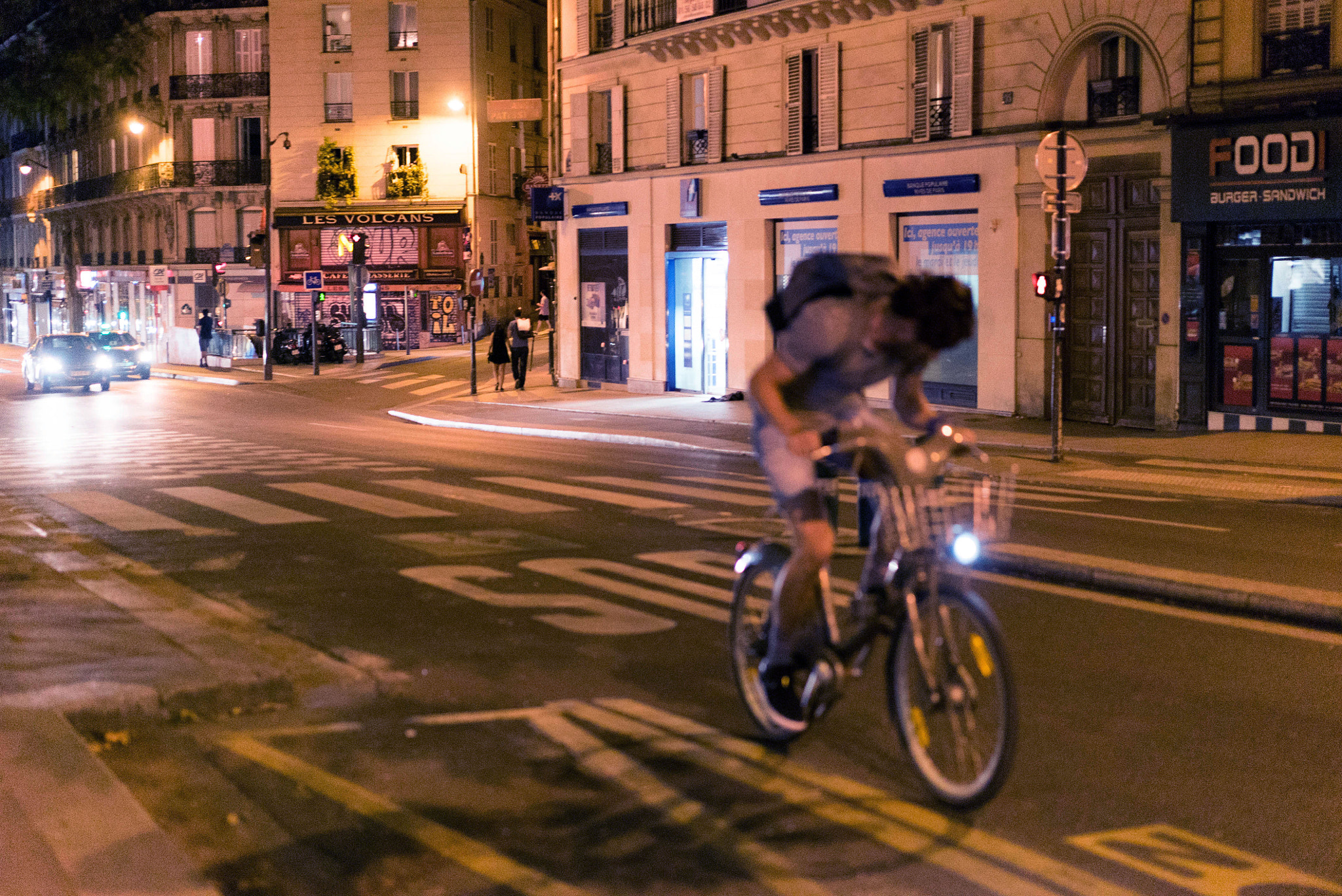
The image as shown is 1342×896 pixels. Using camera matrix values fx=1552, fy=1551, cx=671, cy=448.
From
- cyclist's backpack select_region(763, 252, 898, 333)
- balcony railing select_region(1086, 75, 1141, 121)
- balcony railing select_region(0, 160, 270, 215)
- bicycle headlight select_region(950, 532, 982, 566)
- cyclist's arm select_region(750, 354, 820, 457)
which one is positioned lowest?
bicycle headlight select_region(950, 532, 982, 566)

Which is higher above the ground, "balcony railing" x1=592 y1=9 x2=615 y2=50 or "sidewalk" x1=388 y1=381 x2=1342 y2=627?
"balcony railing" x1=592 y1=9 x2=615 y2=50

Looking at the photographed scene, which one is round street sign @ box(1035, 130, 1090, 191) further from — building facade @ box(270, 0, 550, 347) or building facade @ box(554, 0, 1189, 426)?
building facade @ box(270, 0, 550, 347)

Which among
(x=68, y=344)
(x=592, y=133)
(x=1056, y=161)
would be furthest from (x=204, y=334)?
(x=1056, y=161)

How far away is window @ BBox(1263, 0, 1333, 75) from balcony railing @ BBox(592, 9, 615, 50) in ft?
57.6

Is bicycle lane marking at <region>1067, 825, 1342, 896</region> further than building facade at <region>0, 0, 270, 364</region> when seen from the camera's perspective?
No

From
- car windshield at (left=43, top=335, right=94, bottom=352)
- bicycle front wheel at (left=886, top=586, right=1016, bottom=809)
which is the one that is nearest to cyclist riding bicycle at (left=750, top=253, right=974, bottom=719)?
bicycle front wheel at (left=886, top=586, right=1016, bottom=809)

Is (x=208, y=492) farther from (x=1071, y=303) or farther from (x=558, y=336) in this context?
(x=558, y=336)

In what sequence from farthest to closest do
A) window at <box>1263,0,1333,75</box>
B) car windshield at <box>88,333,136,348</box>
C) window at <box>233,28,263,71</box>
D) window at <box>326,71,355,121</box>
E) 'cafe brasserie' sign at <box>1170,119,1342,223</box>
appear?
window at <box>233,28,263,71</box> < window at <box>326,71,355,121</box> < car windshield at <box>88,333,136,348</box> < window at <box>1263,0,1333,75</box> < 'cafe brasserie' sign at <box>1170,119,1342,223</box>

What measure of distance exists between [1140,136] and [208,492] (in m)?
14.4

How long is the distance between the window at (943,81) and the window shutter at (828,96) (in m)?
1.94

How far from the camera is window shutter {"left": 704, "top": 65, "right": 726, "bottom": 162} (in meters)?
31.7

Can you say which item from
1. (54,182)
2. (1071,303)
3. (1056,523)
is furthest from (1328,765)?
(54,182)

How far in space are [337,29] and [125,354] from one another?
1931 cm

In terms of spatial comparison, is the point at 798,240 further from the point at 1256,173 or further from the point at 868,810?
the point at 868,810
